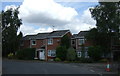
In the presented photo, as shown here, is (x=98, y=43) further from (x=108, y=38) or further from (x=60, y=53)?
(x=60, y=53)

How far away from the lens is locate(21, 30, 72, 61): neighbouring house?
58.8 m

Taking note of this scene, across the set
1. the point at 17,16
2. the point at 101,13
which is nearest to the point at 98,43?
the point at 101,13

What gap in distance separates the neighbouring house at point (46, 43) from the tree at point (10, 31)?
4.24 m

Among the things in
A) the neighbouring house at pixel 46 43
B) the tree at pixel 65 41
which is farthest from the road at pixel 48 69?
the neighbouring house at pixel 46 43

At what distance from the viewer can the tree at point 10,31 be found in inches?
2438

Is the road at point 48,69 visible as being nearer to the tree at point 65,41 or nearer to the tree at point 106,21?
the tree at point 106,21

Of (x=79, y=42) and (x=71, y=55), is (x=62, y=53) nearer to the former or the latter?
(x=71, y=55)

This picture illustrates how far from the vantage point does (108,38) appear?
48.7m

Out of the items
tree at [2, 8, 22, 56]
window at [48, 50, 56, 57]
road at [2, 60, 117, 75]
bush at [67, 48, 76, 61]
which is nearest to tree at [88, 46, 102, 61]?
bush at [67, 48, 76, 61]

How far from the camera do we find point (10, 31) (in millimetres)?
62188

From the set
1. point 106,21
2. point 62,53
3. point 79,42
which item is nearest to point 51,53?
point 79,42

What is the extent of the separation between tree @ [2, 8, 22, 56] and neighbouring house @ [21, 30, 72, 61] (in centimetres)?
424

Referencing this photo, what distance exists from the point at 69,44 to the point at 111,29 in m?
11.3

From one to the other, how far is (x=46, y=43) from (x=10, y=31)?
9.20 metres
